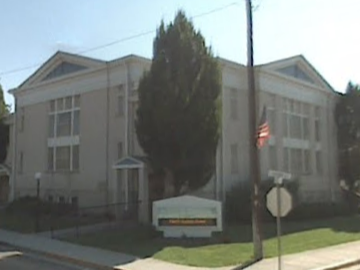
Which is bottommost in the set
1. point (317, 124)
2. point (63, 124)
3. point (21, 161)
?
point (21, 161)

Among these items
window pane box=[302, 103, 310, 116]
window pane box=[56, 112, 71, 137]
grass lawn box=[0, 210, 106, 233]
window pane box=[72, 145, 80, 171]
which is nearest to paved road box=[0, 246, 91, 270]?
grass lawn box=[0, 210, 106, 233]

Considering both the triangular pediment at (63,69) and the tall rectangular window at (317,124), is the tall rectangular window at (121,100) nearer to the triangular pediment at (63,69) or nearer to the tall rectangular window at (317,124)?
the triangular pediment at (63,69)

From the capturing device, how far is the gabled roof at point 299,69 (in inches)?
1341

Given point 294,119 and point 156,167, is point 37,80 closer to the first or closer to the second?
point 156,167

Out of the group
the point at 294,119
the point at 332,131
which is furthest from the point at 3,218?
the point at 332,131

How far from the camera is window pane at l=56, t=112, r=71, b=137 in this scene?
32188mm

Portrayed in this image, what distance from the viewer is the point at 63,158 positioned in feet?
106

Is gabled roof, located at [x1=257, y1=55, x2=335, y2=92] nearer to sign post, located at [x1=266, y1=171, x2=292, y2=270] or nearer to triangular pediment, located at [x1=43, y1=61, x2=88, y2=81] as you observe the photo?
triangular pediment, located at [x1=43, y1=61, x2=88, y2=81]

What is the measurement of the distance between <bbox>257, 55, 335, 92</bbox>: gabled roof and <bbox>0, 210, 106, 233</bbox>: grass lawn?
1373 cm

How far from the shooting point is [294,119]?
3559 cm

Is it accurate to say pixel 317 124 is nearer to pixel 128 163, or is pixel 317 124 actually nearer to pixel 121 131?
pixel 121 131

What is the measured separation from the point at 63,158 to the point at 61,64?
A: 581 cm

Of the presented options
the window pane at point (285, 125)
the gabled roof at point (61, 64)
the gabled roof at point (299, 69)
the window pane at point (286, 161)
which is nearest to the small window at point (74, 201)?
the gabled roof at point (61, 64)

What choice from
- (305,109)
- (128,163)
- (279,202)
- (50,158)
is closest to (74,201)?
(50,158)
